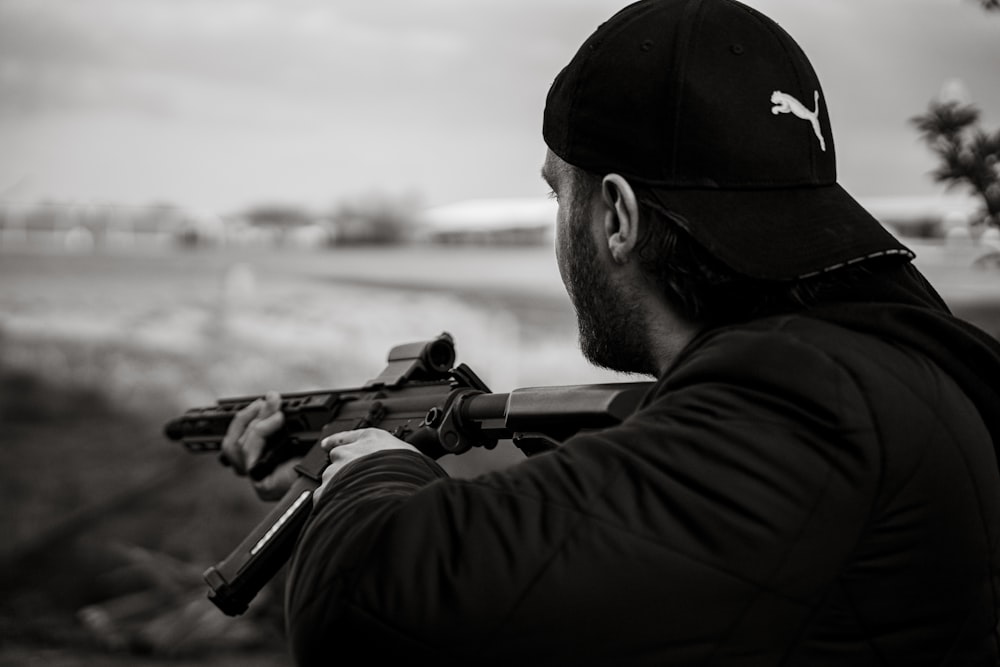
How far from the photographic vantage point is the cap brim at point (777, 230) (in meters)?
1.40

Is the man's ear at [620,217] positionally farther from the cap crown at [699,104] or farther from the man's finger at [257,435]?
the man's finger at [257,435]

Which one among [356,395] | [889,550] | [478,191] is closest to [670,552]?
[889,550]

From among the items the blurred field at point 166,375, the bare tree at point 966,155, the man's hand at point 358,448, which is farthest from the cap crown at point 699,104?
the blurred field at point 166,375

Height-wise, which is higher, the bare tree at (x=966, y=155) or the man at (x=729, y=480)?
the bare tree at (x=966, y=155)

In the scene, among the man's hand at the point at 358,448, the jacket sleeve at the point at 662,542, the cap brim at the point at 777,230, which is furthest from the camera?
→ the man's hand at the point at 358,448

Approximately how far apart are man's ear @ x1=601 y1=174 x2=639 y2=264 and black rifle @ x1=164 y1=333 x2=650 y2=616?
8.0 inches

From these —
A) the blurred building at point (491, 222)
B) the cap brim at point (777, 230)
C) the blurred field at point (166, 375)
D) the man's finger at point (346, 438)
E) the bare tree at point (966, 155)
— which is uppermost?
the bare tree at point (966, 155)

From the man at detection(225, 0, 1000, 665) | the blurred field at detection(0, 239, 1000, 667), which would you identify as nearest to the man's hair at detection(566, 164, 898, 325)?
the man at detection(225, 0, 1000, 665)

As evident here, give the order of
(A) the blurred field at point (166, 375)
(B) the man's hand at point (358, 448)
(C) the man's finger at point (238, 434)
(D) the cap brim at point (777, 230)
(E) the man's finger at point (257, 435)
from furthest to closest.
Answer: (A) the blurred field at point (166, 375) < (C) the man's finger at point (238, 434) < (E) the man's finger at point (257, 435) < (B) the man's hand at point (358, 448) < (D) the cap brim at point (777, 230)

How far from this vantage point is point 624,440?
1.28 meters

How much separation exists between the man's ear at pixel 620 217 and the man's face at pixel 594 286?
0.08ft

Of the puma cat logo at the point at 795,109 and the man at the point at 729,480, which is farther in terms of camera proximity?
the puma cat logo at the point at 795,109

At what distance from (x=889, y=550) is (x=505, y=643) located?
1.45ft

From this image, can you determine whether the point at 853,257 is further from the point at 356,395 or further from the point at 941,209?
the point at 941,209
